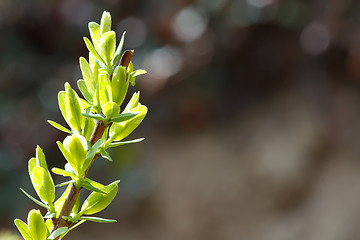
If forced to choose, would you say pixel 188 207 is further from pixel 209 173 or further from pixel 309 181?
pixel 309 181

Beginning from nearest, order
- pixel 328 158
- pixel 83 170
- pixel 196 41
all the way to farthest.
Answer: pixel 83 170
pixel 196 41
pixel 328 158

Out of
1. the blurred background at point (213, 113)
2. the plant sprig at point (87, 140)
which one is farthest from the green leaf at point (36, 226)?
the blurred background at point (213, 113)

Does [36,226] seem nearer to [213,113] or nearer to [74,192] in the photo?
[74,192]

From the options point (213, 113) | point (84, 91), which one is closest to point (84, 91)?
point (84, 91)

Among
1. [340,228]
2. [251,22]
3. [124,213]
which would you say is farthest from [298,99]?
[124,213]

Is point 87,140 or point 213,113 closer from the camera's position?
point 87,140

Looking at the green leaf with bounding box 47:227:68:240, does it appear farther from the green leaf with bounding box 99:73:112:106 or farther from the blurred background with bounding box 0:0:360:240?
the blurred background with bounding box 0:0:360:240

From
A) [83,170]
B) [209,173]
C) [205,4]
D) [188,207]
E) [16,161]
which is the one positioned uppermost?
[205,4]
